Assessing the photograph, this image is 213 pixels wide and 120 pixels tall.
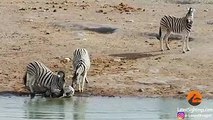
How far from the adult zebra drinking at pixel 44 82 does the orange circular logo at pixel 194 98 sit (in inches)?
96.7

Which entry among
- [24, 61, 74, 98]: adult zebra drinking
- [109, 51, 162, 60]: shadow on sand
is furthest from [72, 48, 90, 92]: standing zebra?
[109, 51, 162, 60]: shadow on sand

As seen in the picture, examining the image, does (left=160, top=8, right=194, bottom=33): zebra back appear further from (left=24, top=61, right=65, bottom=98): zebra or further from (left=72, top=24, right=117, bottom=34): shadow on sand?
(left=24, top=61, right=65, bottom=98): zebra

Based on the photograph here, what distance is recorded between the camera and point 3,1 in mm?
28359

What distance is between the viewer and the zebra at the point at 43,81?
55.1 feet

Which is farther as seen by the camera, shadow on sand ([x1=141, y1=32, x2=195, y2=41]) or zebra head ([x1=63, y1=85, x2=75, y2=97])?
shadow on sand ([x1=141, y1=32, x2=195, y2=41])

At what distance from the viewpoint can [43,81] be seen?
17.1m

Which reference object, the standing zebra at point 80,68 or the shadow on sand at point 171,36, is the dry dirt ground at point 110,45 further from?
the standing zebra at point 80,68

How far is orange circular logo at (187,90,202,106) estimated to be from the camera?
15503 millimetres

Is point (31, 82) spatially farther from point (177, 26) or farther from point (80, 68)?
point (177, 26)

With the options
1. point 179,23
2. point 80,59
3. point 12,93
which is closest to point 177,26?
point 179,23

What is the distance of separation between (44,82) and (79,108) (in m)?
1.85

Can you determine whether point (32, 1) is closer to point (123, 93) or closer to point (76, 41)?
point (76, 41)

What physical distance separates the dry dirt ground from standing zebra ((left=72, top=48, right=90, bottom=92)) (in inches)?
9.9

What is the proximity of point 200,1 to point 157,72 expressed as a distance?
1169 cm
